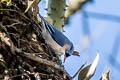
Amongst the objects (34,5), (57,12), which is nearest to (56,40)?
(57,12)

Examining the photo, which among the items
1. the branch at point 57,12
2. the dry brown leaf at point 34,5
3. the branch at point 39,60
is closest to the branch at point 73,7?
the branch at point 57,12

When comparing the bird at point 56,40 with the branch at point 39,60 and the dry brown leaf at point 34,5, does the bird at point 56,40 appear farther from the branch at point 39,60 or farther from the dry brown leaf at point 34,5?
the branch at point 39,60

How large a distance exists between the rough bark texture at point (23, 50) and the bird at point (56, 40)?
0.07 m

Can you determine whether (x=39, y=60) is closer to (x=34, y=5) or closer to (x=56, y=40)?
(x=34, y=5)

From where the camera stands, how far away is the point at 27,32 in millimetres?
1866

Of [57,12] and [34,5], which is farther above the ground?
[34,5]

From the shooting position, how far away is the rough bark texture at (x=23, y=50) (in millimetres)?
1633

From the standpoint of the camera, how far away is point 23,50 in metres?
1.75

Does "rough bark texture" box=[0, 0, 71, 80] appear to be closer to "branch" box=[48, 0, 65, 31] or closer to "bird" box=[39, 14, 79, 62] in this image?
"bird" box=[39, 14, 79, 62]

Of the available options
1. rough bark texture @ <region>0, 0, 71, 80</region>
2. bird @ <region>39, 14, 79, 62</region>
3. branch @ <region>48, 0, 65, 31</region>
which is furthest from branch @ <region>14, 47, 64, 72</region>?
branch @ <region>48, 0, 65, 31</region>

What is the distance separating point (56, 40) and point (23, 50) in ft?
1.75

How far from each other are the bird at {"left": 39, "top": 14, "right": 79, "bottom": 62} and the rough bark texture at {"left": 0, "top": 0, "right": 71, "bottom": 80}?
68mm

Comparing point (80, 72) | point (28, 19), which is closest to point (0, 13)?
point (28, 19)

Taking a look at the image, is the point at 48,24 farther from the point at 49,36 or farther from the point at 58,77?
the point at 58,77
